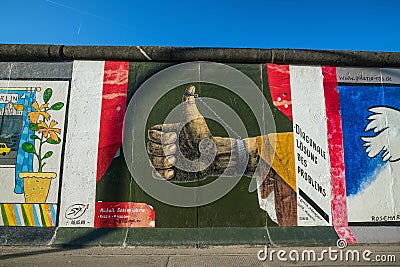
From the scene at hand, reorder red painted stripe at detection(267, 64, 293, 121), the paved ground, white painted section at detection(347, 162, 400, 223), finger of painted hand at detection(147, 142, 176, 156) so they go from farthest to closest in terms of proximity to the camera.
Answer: red painted stripe at detection(267, 64, 293, 121) → finger of painted hand at detection(147, 142, 176, 156) → white painted section at detection(347, 162, 400, 223) → the paved ground

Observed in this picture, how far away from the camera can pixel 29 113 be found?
6.14 metres

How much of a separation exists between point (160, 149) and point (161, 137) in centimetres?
22

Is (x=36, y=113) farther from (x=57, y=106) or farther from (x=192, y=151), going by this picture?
(x=192, y=151)

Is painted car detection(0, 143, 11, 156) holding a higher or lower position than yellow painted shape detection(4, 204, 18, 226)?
higher

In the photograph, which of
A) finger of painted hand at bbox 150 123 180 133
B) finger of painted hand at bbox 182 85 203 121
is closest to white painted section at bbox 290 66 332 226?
finger of painted hand at bbox 182 85 203 121

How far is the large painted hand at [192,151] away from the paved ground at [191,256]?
50.1 inches

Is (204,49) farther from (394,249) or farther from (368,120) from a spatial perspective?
(394,249)

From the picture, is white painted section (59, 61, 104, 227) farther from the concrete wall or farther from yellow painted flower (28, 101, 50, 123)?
yellow painted flower (28, 101, 50, 123)

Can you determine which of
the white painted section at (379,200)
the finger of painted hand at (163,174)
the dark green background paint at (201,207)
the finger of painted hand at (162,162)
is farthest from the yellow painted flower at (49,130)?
the white painted section at (379,200)

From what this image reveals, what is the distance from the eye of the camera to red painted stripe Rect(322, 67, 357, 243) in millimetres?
5921

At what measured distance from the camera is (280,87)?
6.40 meters

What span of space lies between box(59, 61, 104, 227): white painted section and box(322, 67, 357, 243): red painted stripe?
4.06 m

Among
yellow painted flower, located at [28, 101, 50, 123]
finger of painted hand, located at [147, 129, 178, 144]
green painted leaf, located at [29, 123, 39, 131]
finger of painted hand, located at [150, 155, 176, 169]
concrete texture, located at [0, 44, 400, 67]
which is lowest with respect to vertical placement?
finger of painted hand, located at [150, 155, 176, 169]

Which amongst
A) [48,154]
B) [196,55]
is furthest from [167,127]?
[48,154]
